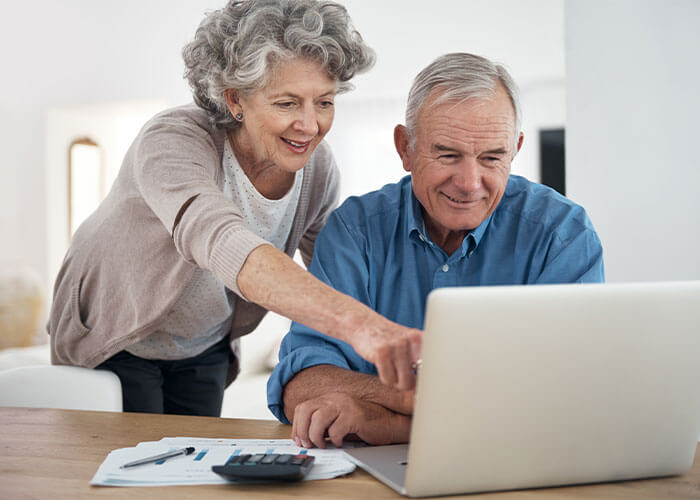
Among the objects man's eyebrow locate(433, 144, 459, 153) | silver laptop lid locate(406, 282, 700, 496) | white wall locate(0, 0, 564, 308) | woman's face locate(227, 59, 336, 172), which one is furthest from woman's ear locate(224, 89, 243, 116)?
white wall locate(0, 0, 564, 308)

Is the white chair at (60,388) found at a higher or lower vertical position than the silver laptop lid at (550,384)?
lower

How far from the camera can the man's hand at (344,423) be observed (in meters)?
1.03

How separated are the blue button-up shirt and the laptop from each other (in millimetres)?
451

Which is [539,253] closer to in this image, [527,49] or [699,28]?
[699,28]

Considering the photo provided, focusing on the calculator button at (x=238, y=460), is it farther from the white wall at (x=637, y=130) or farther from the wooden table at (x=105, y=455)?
the white wall at (x=637, y=130)

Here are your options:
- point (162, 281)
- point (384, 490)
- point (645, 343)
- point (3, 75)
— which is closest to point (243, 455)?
point (384, 490)

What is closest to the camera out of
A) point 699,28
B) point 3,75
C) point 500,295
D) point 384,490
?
point 500,295

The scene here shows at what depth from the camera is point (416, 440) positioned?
0.76 m

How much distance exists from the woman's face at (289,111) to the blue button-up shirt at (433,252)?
0.16 m

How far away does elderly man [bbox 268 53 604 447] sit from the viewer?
1.27 meters

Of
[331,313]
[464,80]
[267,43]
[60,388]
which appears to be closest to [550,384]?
[331,313]

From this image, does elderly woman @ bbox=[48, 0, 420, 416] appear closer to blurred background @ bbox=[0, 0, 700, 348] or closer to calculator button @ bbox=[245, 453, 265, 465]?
calculator button @ bbox=[245, 453, 265, 465]

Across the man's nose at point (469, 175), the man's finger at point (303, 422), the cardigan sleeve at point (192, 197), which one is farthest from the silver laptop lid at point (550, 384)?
the man's nose at point (469, 175)

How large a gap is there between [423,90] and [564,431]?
0.76 m
